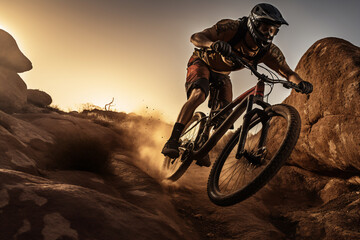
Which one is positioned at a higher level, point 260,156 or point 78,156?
point 78,156

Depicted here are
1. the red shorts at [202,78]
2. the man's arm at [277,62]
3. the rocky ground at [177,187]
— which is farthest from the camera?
the red shorts at [202,78]

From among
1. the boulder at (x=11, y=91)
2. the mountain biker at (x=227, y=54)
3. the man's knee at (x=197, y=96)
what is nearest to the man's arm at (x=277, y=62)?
the mountain biker at (x=227, y=54)

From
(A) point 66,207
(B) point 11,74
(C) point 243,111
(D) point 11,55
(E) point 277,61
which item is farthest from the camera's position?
(D) point 11,55

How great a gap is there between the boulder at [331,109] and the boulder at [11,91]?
10.9m

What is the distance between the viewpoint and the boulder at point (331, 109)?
4.36 metres

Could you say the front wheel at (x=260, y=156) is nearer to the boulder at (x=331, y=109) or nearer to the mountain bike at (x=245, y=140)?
the mountain bike at (x=245, y=140)

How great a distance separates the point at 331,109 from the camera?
500 centimetres

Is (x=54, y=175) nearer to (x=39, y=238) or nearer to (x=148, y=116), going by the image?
(x=39, y=238)

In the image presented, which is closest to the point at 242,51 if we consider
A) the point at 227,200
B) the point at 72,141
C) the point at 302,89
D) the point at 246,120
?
the point at 302,89

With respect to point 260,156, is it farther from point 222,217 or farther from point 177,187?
point 177,187

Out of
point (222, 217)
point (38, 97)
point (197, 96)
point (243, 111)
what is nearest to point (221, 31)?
point (197, 96)

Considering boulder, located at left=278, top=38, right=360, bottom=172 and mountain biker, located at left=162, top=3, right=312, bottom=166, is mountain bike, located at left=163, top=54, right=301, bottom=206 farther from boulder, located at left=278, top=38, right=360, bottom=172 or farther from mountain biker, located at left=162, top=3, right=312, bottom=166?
boulder, located at left=278, top=38, right=360, bottom=172

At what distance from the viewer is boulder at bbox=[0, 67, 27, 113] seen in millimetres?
9289

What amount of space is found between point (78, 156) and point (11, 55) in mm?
10211
